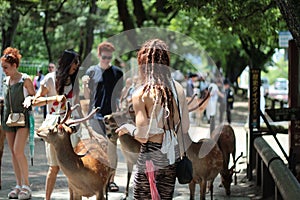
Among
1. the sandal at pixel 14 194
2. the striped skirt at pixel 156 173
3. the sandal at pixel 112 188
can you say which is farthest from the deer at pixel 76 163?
the sandal at pixel 112 188

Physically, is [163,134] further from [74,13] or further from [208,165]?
[74,13]

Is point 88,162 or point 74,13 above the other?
point 74,13

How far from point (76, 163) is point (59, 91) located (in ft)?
4.26

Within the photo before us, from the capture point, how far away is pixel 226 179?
10.0 metres

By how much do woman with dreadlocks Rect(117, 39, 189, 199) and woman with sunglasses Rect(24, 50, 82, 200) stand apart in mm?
2409

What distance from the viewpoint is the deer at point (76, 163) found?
288 inches

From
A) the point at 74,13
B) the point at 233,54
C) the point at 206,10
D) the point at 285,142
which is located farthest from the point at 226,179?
the point at 233,54

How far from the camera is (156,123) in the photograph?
5.77m

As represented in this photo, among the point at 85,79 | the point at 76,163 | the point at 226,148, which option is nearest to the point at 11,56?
the point at 85,79

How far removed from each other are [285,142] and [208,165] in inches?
410

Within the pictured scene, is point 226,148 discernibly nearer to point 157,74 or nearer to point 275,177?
point 275,177

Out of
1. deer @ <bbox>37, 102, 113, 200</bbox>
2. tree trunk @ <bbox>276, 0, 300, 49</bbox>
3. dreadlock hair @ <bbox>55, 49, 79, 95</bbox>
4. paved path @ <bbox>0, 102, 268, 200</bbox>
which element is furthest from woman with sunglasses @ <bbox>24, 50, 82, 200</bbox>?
tree trunk @ <bbox>276, 0, 300, 49</bbox>

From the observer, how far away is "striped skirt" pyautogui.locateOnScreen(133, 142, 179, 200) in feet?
19.1

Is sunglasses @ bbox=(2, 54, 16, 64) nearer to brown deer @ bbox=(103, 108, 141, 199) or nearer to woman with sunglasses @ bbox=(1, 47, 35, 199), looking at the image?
woman with sunglasses @ bbox=(1, 47, 35, 199)
